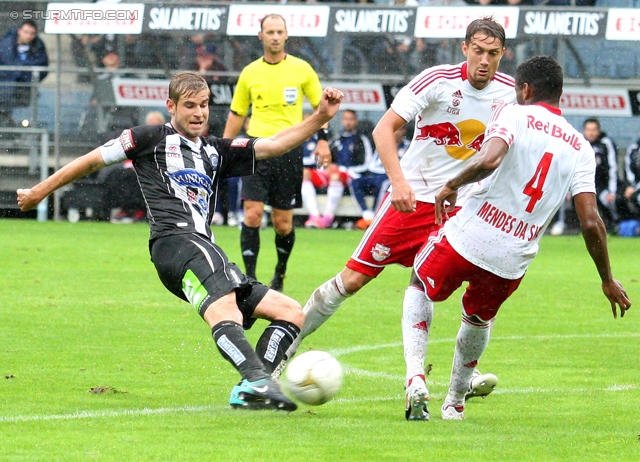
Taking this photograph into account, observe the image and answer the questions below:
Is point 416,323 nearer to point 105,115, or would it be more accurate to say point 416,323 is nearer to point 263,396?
point 263,396

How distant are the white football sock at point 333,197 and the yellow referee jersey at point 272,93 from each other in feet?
24.9

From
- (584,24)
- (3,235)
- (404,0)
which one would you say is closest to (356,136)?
(404,0)

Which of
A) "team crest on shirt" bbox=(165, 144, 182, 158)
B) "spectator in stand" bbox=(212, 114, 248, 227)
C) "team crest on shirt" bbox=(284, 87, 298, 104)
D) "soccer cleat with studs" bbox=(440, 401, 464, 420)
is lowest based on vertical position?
"spectator in stand" bbox=(212, 114, 248, 227)

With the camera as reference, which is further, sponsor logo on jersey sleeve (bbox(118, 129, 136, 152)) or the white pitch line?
sponsor logo on jersey sleeve (bbox(118, 129, 136, 152))

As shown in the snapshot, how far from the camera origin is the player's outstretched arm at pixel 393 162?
5.71 meters

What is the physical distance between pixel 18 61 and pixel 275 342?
48.7 ft

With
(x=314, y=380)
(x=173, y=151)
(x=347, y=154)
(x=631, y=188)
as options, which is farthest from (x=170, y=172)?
(x=631, y=188)

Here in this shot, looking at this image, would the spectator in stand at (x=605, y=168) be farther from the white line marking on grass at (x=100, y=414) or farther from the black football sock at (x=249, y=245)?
the white line marking on grass at (x=100, y=414)

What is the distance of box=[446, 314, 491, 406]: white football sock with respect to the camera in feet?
18.4

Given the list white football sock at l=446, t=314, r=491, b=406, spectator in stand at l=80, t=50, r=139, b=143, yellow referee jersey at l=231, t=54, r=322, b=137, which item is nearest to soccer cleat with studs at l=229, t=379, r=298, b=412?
white football sock at l=446, t=314, r=491, b=406

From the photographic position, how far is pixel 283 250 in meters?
10.8

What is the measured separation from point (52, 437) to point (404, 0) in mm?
15417

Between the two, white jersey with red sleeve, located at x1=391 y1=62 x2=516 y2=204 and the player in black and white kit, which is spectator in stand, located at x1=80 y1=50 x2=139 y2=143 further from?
the player in black and white kit

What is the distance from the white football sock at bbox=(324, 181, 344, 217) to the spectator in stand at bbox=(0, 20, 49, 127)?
524 centimetres
